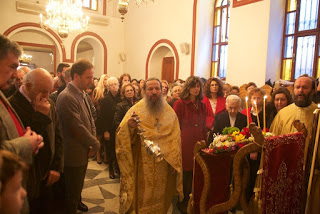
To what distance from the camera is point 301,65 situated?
7195 millimetres

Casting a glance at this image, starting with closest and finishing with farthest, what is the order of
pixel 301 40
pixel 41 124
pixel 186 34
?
pixel 41 124 → pixel 301 40 → pixel 186 34

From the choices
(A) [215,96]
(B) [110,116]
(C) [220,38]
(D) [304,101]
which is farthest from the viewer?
(C) [220,38]

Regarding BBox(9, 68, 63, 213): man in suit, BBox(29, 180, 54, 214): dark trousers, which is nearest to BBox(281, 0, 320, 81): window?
BBox(9, 68, 63, 213): man in suit

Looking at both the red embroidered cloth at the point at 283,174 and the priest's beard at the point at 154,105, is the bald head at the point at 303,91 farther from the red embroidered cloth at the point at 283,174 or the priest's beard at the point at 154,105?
the priest's beard at the point at 154,105

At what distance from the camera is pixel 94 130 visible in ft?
9.40

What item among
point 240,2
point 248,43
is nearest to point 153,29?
point 240,2

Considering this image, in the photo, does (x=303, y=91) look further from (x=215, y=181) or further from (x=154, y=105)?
(x=154, y=105)

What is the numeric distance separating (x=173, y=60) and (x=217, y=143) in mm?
9523

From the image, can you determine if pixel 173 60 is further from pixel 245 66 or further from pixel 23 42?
pixel 23 42

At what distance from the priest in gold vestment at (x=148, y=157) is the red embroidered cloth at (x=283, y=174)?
100cm

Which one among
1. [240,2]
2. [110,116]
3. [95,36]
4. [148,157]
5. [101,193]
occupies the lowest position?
[101,193]

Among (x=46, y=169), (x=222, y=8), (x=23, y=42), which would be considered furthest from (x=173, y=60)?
(x=46, y=169)

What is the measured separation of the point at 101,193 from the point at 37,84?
236 cm

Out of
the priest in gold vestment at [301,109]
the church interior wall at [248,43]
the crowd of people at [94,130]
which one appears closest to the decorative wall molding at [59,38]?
the church interior wall at [248,43]
